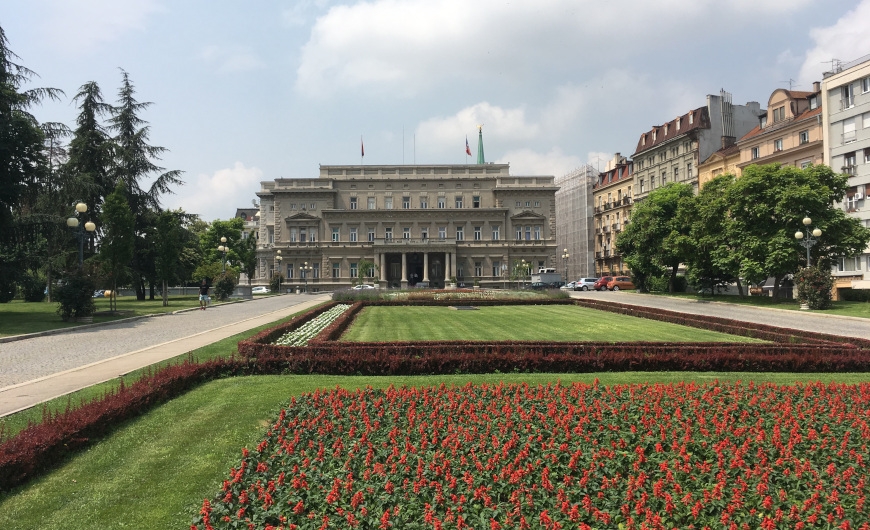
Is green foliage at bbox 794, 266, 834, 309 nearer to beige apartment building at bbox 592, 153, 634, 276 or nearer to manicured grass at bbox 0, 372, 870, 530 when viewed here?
manicured grass at bbox 0, 372, 870, 530

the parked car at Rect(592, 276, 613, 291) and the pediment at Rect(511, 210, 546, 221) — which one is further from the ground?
the pediment at Rect(511, 210, 546, 221)

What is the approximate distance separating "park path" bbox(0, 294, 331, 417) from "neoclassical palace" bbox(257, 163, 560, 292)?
183 ft

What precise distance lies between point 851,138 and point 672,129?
2879cm

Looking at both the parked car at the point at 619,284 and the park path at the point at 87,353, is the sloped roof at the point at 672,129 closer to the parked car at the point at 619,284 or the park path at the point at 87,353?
the parked car at the point at 619,284

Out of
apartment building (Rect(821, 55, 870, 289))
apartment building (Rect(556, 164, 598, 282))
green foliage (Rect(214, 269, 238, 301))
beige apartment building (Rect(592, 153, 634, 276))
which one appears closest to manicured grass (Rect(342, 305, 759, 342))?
green foliage (Rect(214, 269, 238, 301))

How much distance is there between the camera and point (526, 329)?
72.5 feet

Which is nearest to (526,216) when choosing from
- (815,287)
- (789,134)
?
(789,134)

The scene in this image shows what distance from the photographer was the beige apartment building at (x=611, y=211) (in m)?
79.6

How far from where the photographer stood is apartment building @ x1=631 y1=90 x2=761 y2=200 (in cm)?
6512

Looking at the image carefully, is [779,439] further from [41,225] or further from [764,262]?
[41,225]

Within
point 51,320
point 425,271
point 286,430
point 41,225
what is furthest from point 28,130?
point 425,271

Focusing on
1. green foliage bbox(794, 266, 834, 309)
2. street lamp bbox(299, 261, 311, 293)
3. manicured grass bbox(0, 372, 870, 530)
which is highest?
street lamp bbox(299, 261, 311, 293)

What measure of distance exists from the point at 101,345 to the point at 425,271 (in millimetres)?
62655

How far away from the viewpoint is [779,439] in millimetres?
7363
